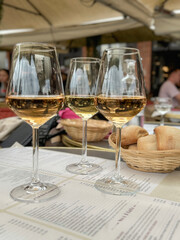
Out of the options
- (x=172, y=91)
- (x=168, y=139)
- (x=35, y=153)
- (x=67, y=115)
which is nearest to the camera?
(x=35, y=153)

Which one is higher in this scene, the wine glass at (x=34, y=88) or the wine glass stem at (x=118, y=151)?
the wine glass at (x=34, y=88)

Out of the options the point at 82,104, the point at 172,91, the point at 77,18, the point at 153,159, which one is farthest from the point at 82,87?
the point at 77,18

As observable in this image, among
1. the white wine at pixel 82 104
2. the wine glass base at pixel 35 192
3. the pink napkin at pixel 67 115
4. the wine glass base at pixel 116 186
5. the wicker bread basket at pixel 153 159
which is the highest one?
the white wine at pixel 82 104

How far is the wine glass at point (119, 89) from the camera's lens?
58cm

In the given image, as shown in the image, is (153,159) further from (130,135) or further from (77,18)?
(77,18)

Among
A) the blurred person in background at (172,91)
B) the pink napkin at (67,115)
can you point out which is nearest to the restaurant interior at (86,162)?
the pink napkin at (67,115)

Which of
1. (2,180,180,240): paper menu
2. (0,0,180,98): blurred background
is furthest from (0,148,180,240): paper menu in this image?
(0,0,180,98): blurred background

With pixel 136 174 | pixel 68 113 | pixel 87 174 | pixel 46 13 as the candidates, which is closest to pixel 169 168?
pixel 136 174

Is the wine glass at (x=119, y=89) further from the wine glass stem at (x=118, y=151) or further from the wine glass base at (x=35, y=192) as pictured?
the wine glass base at (x=35, y=192)

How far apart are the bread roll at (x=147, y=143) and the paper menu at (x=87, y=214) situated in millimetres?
92

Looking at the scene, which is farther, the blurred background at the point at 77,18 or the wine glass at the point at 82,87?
the blurred background at the point at 77,18

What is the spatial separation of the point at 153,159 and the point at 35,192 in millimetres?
304

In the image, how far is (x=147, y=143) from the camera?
28.1 inches

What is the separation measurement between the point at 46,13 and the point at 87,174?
12.8 ft
